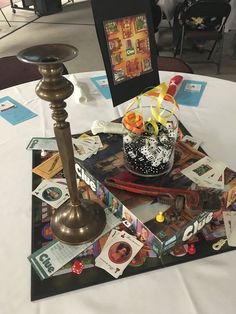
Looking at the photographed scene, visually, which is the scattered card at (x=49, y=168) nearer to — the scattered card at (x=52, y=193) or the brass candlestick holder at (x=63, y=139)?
the scattered card at (x=52, y=193)

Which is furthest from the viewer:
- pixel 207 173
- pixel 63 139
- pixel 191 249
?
pixel 207 173

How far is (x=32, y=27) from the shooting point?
4.08 meters

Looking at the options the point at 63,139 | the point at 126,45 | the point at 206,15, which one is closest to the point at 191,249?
the point at 63,139

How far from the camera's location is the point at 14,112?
1.10 m

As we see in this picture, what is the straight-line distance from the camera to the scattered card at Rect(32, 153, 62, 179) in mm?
833

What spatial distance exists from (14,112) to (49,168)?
0.35 metres

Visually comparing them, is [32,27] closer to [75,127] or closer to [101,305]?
[75,127]

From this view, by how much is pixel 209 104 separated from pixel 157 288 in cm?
71

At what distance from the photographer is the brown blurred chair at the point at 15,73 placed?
1531mm

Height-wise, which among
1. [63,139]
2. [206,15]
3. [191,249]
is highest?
[63,139]

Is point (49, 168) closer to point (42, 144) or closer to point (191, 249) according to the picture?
point (42, 144)

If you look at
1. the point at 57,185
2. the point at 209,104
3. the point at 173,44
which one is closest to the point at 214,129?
the point at 209,104

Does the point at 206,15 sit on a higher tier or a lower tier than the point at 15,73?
lower

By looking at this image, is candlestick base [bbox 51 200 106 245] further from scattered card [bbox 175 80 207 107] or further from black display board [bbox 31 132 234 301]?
scattered card [bbox 175 80 207 107]
